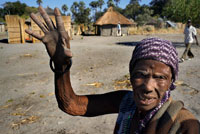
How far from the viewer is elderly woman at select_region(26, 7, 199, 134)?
119 cm

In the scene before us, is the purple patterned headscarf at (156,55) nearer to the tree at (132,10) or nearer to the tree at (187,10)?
the tree at (187,10)

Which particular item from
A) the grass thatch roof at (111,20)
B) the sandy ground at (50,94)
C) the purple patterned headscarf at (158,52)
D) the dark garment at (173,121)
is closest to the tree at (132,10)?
the grass thatch roof at (111,20)

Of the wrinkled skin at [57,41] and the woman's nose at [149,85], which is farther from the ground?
the wrinkled skin at [57,41]

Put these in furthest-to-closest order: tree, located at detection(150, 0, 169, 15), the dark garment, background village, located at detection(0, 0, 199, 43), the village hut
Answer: tree, located at detection(150, 0, 169, 15) → the village hut → background village, located at detection(0, 0, 199, 43) → the dark garment

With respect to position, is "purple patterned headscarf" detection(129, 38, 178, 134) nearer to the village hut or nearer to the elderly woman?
the elderly woman

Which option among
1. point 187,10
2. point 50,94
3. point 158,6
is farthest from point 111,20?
point 158,6

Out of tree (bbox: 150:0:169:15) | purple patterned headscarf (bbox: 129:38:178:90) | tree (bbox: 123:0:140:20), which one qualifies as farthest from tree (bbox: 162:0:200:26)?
tree (bbox: 123:0:140:20)

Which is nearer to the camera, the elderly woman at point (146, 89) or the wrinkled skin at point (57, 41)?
the elderly woman at point (146, 89)

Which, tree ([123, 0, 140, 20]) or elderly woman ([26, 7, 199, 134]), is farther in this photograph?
tree ([123, 0, 140, 20])

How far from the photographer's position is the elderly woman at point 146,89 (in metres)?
1.19

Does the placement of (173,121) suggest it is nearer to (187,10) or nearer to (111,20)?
(187,10)

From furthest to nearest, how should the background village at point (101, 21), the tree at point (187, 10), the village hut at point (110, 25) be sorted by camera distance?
the village hut at point (110, 25)
the background village at point (101, 21)
the tree at point (187, 10)

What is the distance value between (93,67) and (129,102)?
255 inches

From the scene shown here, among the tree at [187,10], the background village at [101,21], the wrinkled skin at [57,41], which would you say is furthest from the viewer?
the background village at [101,21]
